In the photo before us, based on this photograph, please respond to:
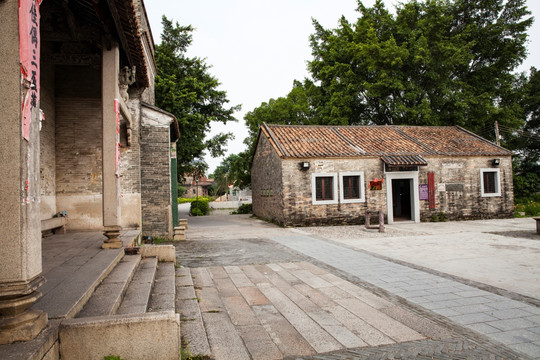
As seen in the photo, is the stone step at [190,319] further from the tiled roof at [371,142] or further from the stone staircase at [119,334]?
the tiled roof at [371,142]

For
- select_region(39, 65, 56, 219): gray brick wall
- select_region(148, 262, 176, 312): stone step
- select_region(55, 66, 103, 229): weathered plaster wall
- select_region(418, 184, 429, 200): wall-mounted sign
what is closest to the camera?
select_region(148, 262, 176, 312): stone step

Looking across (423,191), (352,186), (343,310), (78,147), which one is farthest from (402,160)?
(78,147)

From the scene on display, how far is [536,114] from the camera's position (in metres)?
30.3

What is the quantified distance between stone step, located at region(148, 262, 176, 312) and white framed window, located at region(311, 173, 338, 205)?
9.13m

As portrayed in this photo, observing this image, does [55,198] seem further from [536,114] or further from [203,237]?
[536,114]

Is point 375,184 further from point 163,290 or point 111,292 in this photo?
point 111,292

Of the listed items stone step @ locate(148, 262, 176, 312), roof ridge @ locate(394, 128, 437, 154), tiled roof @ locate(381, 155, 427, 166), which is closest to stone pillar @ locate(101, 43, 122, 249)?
Result: stone step @ locate(148, 262, 176, 312)

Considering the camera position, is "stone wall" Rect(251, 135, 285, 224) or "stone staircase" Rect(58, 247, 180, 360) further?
"stone wall" Rect(251, 135, 285, 224)

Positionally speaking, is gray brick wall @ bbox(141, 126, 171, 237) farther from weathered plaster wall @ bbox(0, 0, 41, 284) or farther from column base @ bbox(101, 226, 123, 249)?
weathered plaster wall @ bbox(0, 0, 41, 284)

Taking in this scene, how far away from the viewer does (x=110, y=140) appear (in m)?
5.20

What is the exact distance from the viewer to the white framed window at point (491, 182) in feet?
53.5

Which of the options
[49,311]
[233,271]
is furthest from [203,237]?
[49,311]

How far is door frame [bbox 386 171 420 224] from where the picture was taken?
49.5ft

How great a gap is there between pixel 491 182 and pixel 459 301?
14820 millimetres
